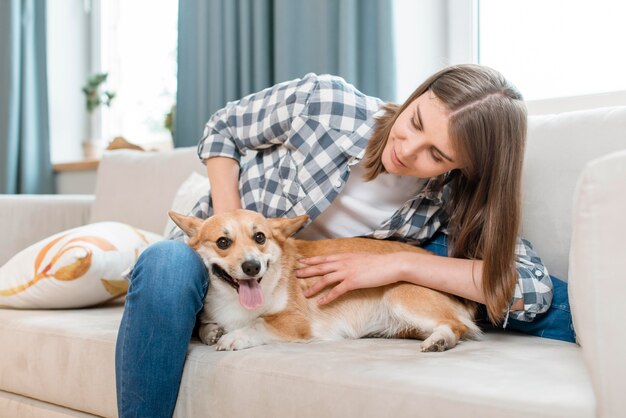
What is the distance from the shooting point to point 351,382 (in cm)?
118

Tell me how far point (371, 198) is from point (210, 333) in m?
0.58

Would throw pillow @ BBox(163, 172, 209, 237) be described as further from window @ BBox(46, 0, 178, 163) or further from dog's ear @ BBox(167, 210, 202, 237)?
window @ BBox(46, 0, 178, 163)

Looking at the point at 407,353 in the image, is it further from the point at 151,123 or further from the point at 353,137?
the point at 151,123

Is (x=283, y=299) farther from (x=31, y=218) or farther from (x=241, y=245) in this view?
(x=31, y=218)

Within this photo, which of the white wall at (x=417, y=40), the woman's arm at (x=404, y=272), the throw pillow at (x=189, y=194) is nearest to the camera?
the woman's arm at (x=404, y=272)

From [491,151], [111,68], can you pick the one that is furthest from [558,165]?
[111,68]

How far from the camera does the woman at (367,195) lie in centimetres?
138

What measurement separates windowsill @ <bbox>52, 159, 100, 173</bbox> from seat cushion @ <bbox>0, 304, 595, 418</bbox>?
91.5 inches

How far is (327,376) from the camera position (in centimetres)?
122

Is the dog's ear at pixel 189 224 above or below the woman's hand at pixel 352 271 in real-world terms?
above

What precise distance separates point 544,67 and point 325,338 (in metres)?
1.66

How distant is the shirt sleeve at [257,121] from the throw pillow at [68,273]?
476 millimetres

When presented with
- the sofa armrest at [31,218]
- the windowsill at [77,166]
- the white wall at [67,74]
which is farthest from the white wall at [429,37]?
the white wall at [67,74]

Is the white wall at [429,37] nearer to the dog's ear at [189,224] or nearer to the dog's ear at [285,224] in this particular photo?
the dog's ear at [285,224]
